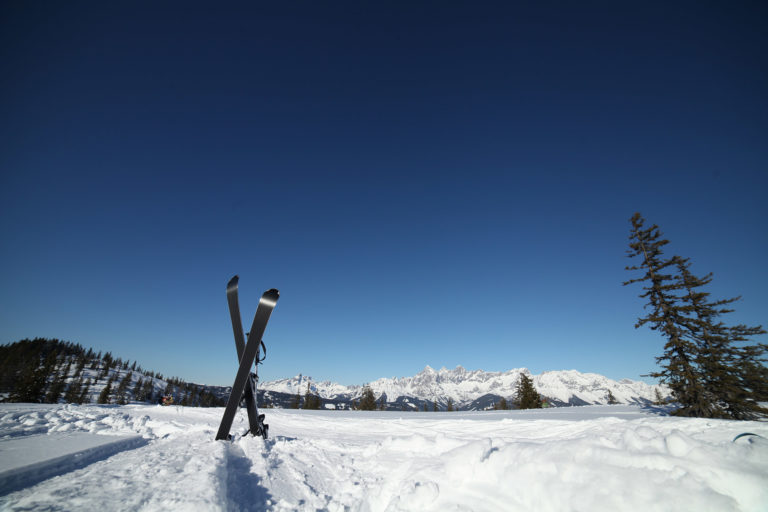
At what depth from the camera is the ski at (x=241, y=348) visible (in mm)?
7266

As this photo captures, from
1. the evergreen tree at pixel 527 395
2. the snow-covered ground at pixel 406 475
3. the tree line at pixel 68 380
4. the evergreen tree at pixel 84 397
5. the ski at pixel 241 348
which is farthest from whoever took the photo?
the evergreen tree at pixel 84 397

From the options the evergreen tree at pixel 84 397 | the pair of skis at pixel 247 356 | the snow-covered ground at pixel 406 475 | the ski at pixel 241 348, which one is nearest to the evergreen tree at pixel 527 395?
the snow-covered ground at pixel 406 475

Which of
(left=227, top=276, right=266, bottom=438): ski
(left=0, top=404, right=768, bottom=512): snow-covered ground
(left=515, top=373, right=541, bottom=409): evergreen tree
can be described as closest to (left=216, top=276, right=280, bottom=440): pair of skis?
(left=227, top=276, right=266, bottom=438): ski

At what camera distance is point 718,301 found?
16.0 meters

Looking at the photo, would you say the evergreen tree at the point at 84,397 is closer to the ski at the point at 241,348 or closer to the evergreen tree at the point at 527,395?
the evergreen tree at the point at 527,395

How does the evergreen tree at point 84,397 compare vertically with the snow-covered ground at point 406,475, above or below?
below

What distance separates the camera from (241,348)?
8.02 meters

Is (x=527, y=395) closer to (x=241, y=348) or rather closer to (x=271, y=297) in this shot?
(x=241, y=348)

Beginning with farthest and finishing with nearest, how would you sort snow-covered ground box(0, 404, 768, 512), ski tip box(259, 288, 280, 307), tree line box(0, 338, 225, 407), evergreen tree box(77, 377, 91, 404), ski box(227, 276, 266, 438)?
evergreen tree box(77, 377, 91, 404) → tree line box(0, 338, 225, 407) → ski box(227, 276, 266, 438) → ski tip box(259, 288, 280, 307) → snow-covered ground box(0, 404, 768, 512)

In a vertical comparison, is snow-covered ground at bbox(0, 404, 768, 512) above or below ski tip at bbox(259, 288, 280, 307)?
below

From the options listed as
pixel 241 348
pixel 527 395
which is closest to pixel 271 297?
pixel 241 348

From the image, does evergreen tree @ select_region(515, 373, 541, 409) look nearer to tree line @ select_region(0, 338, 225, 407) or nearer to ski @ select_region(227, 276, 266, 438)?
ski @ select_region(227, 276, 266, 438)

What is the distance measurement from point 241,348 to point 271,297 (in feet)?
8.85

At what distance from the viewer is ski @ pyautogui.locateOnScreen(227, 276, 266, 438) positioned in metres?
7.27
